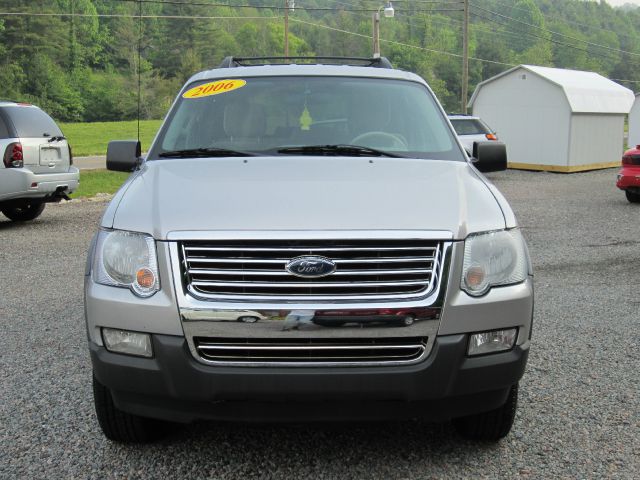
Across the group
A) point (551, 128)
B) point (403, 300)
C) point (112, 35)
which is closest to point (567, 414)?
point (403, 300)

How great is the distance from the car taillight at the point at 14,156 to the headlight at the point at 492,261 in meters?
9.87

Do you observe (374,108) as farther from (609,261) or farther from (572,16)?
(572,16)

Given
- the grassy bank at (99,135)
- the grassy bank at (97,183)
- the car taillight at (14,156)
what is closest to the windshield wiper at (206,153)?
the car taillight at (14,156)

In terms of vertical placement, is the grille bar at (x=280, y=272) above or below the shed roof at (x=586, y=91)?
above

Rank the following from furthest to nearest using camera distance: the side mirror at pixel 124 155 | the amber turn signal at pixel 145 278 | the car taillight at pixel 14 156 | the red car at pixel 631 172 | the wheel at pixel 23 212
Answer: the red car at pixel 631 172 < the wheel at pixel 23 212 < the car taillight at pixel 14 156 < the side mirror at pixel 124 155 < the amber turn signal at pixel 145 278

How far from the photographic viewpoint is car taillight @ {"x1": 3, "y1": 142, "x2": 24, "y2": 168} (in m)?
11.5

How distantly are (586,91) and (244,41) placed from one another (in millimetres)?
77550

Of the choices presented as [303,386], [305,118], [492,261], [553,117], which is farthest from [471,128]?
[303,386]

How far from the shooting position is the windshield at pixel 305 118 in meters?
4.34

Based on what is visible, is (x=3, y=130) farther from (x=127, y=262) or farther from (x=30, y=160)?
(x=127, y=262)

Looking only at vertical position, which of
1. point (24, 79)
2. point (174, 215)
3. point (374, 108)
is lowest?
point (24, 79)

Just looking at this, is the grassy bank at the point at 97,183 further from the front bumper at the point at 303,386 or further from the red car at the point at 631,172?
the front bumper at the point at 303,386

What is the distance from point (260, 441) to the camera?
148 inches

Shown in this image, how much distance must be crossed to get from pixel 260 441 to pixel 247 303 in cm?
103
